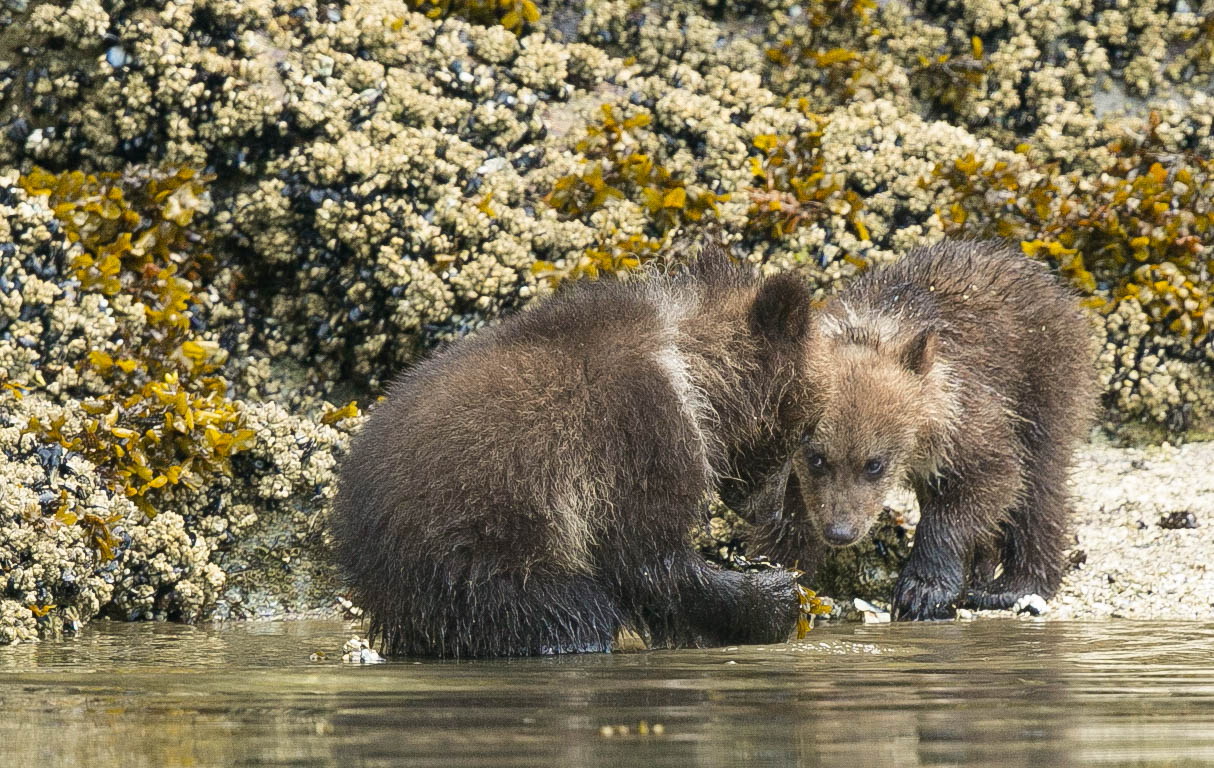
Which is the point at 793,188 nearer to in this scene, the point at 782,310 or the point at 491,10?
the point at 491,10

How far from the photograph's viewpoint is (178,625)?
7.17 metres

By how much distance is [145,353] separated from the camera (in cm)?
828

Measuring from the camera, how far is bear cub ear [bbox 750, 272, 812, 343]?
6.41 metres

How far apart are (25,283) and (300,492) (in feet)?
5.64

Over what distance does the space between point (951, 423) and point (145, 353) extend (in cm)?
406

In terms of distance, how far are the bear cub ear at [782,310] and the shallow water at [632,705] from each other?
126cm

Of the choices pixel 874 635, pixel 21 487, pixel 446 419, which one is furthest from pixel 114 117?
pixel 874 635

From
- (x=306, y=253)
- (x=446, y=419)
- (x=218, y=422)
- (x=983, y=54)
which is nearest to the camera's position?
(x=446, y=419)

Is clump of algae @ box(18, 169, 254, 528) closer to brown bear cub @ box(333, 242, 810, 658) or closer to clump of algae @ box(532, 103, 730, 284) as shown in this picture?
brown bear cub @ box(333, 242, 810, 658)

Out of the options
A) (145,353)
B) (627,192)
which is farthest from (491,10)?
(145,353)

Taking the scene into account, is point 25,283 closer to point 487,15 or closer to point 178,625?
point 178,625

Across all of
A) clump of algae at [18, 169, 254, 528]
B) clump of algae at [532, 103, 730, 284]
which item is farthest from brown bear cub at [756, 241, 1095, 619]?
clump of algae at [18, 169, 254, 528]

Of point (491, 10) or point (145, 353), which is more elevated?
point (491, 10)

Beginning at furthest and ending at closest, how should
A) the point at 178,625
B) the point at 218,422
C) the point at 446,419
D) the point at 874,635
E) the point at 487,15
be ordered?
the point at 487,15, the point at 218,422, the point at 178,625, the point at 874,635, the point at 446,419
